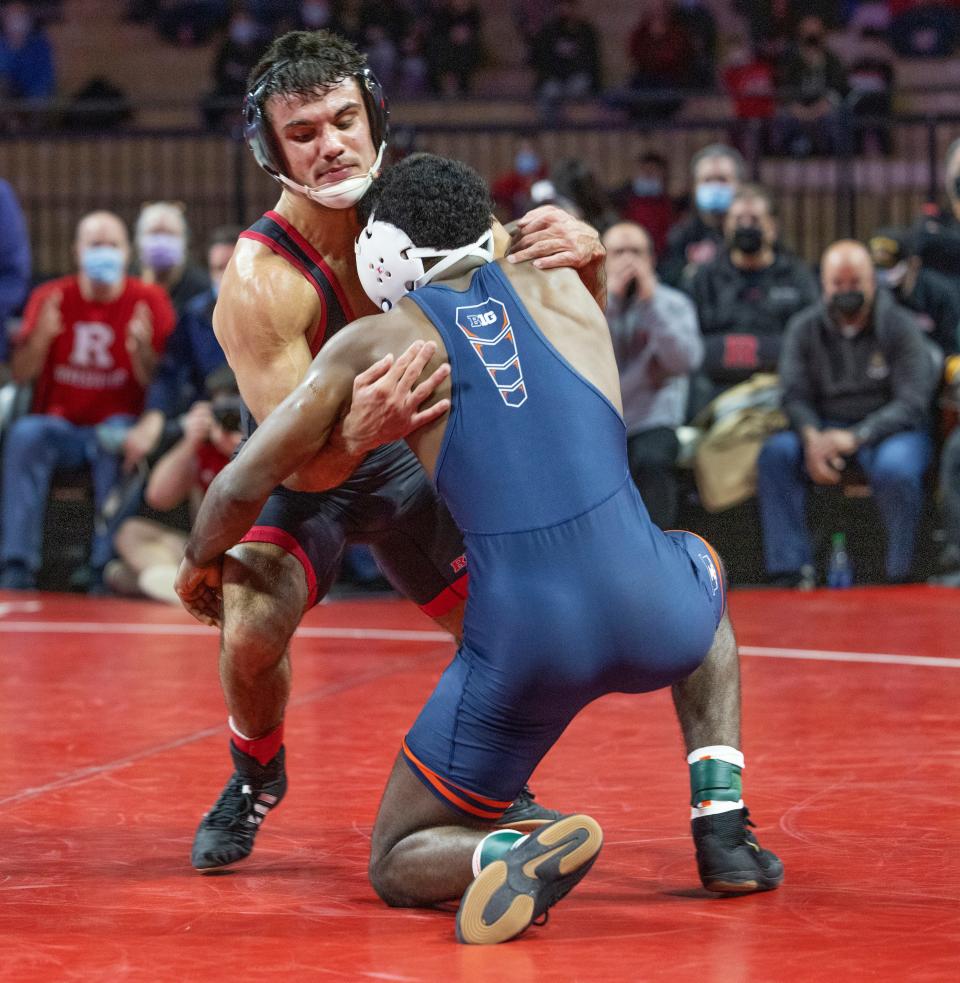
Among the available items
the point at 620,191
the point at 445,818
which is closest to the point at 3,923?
the point at 445,818

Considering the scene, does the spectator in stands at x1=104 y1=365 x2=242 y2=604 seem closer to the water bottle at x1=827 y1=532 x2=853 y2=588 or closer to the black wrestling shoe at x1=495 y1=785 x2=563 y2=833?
the water bottle at x1=827 y1=532 x2=853 y2=588

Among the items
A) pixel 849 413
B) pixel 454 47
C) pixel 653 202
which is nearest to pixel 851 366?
pixel 849 413

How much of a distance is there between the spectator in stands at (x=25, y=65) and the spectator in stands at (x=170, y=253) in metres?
5.06

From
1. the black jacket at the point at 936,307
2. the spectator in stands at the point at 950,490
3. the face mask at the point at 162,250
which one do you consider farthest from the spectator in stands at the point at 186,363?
the spectator in stands at the point at 950,490

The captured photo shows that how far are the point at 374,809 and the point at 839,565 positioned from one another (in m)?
4.49

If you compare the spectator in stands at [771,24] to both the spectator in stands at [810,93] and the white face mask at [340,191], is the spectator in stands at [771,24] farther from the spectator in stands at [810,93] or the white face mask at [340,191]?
the white face mask at [340,191]

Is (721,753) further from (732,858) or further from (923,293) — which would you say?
(923,293)

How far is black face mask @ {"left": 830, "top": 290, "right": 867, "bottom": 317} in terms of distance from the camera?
26.1 ft

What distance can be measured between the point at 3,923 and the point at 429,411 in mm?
1170

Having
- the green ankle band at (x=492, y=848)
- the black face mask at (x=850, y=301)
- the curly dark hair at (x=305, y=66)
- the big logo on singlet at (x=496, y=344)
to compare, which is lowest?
the green ankle band at (x=492, y=848)

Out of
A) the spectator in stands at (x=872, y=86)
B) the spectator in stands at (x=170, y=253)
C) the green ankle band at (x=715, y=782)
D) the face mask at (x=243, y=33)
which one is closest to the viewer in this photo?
the green ankle band at (x=715, y=782)

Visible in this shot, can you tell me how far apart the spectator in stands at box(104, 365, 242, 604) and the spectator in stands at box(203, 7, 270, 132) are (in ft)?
16.0

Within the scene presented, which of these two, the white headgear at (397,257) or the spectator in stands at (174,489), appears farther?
the spectator in stands at (174,489)

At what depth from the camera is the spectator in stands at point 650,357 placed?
7.91 m
